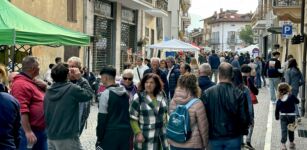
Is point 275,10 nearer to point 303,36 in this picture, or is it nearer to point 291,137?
point 303,36

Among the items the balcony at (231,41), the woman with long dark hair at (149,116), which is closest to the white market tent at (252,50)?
the woman with long dark hair at (149,116)

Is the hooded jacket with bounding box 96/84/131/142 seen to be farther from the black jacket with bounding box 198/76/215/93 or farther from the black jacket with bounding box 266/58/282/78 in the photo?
the black jacket with bounding box 266/58/282/78

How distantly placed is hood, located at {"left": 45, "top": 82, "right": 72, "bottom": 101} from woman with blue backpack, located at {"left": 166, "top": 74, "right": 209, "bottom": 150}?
1.35 metres

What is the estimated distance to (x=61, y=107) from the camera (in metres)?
7.00

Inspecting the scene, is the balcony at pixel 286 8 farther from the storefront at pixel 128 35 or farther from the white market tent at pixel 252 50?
the white market tent at pixel 252 50

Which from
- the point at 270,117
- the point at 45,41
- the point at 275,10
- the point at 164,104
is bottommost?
the point at 270,117

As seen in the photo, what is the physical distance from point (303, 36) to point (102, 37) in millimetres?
13798

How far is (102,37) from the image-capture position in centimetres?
2886

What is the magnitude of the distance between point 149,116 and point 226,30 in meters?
142

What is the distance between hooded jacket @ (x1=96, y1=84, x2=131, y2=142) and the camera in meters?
6.91

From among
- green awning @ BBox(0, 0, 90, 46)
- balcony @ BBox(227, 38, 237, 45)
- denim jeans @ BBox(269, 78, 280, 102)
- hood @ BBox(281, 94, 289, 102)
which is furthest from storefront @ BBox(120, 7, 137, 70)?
balcony @ BBox(227, 38, 237, 45)

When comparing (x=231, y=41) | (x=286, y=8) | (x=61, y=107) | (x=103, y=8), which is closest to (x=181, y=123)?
(x=61, y=107)

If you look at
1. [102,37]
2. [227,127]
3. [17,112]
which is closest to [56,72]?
[17,112]

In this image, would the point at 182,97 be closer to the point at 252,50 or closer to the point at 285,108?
the point at 285,108
